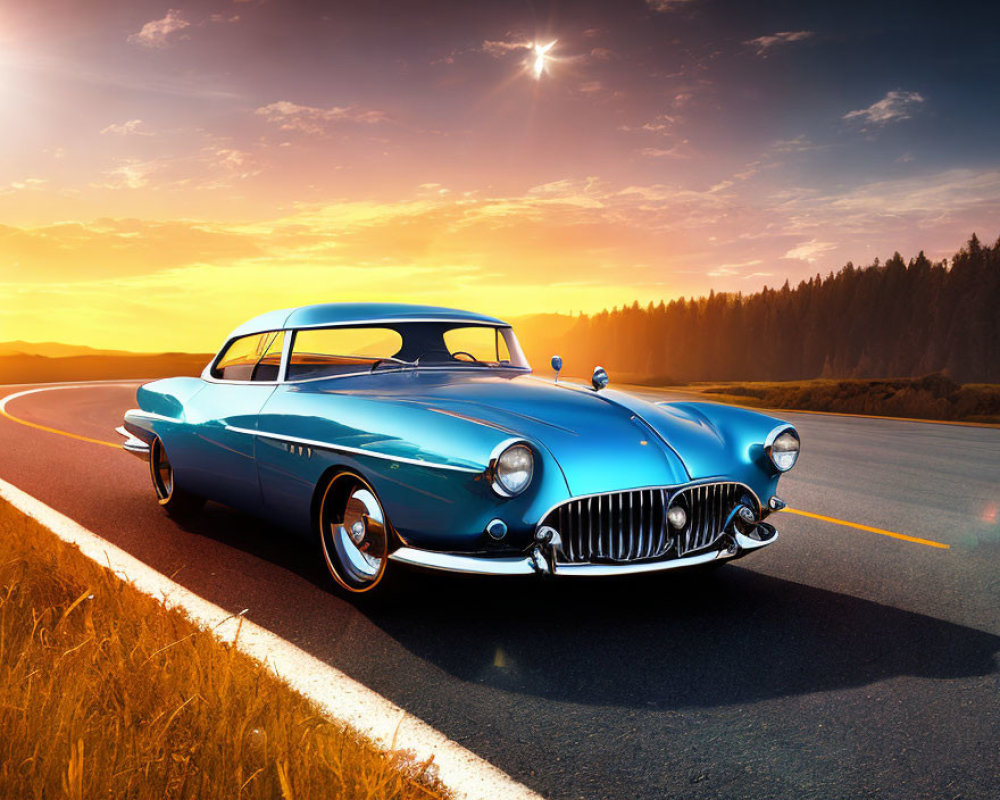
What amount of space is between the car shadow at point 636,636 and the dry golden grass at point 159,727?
607 mm

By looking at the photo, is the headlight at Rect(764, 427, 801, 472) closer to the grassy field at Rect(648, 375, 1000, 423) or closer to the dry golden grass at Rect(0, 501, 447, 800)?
the dry golden grass at Rect(0, 501, 447, 800)

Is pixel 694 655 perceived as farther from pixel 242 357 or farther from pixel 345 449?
pixel 242 357

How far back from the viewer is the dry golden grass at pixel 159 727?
222 centimetres

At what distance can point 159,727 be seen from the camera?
2.52 m

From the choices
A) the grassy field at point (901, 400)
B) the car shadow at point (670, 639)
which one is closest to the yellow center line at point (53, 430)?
the car shadow at point (670, 639)

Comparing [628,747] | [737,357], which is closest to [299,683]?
[628,747]

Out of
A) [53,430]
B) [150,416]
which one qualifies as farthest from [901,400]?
[150,416]

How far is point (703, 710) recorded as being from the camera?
3.06m

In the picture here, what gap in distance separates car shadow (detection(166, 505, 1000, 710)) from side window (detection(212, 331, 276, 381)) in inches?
67.7

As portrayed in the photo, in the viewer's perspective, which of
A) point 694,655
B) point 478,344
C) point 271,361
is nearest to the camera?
point 694,655

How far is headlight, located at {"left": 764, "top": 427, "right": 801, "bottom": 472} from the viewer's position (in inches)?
176

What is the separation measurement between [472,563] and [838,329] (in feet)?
357

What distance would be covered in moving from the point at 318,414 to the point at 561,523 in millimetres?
1559

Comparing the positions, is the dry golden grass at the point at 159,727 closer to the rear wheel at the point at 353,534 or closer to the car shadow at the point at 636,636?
the car shadow at the point at 636,636
